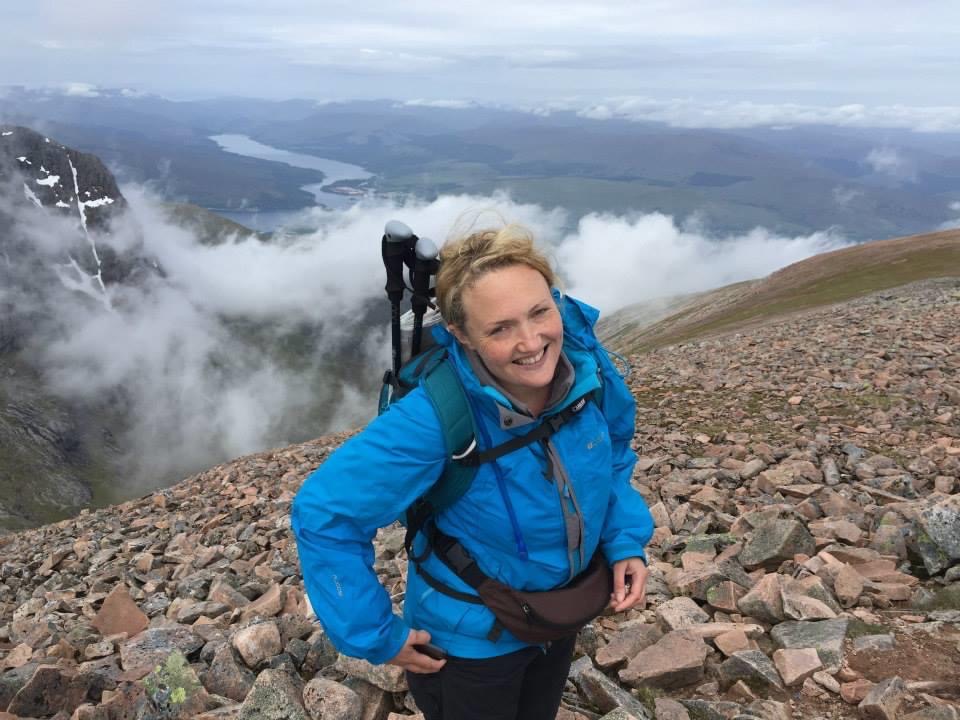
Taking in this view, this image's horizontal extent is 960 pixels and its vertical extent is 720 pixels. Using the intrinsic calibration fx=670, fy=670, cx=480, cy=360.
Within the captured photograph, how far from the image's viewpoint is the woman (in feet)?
10.8

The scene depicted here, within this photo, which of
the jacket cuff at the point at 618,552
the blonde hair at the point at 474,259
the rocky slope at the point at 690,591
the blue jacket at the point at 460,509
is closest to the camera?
the blue jacket at the point at 460,509

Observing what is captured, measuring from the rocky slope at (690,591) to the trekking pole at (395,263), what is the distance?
340 cm

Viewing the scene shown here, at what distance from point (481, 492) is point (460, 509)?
Result: 0.62ft

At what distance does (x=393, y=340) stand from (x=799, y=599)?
214 inches

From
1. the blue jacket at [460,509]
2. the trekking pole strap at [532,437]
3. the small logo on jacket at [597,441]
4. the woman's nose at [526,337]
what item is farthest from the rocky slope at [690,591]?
the woman's nose at [526,337]

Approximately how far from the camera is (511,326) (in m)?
3.55

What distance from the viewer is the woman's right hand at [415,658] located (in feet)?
12.0

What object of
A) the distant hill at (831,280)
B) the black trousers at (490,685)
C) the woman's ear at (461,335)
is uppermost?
the woman's ear at (461,335)

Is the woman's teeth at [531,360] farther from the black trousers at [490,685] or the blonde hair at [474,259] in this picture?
the black trousers at [490,685]

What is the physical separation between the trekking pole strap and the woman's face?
209 mm

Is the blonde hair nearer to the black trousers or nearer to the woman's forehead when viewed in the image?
the woman's forehead

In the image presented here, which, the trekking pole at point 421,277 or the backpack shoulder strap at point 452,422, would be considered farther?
the trekking pole at point 421,277

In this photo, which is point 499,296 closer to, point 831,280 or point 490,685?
point 490,685

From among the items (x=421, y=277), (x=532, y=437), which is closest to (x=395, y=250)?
(x=421, y=277)
